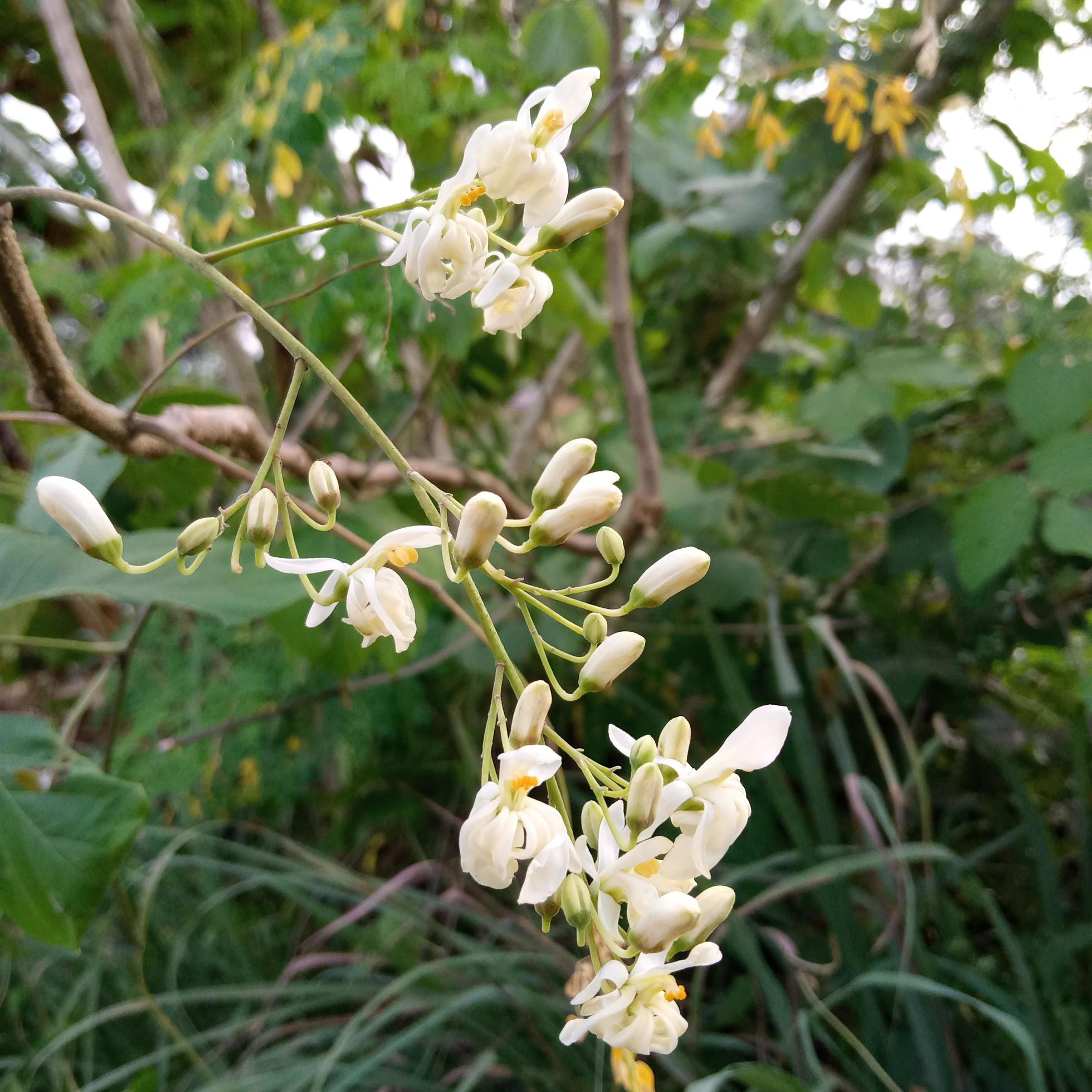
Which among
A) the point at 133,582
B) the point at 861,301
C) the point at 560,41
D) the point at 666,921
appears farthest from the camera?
the point at 861,301

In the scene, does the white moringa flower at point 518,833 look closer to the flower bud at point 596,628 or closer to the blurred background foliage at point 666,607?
the flower bud at point 596,628

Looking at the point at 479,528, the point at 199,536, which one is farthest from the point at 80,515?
the point at 479,528

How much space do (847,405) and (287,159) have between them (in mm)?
589

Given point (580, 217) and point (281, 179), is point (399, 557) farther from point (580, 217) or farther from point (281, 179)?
point (281, 179)

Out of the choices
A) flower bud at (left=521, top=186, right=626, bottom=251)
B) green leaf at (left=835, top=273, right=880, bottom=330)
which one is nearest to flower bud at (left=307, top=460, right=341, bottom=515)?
flower bud at (left=521, top=186, right=626, bottom=251)

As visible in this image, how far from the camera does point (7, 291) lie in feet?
1.03

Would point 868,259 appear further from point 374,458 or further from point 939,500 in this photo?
point 374,458

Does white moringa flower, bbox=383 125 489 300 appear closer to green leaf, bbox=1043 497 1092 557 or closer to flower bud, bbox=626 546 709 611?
flower bud, bbox=626 546 709 611

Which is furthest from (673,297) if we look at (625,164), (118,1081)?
(118,1081)

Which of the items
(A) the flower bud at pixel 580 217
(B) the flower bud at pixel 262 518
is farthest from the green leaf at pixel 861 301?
(B) the flower bud at pixel 262 518

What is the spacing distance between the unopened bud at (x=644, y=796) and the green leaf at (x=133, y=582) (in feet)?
0.70

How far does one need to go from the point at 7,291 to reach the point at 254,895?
3.35 ft

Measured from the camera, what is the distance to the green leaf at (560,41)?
73 cm

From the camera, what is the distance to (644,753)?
0.85 feet
